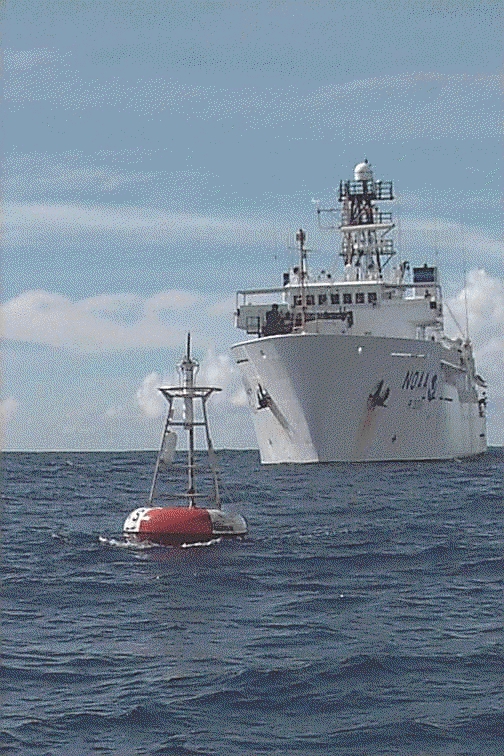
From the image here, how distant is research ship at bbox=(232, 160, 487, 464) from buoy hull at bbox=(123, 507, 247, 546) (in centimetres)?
2236

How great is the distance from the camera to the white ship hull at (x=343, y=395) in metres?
45.5

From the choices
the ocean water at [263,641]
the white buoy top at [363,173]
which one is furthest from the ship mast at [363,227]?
the ocean water at [263,641]

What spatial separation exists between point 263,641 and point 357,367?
106 feet

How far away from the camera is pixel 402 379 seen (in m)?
48.1

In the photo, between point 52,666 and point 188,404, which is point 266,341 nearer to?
point 188,404

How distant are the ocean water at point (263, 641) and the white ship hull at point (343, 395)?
1821cm

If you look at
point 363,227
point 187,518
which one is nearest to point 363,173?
point 363,227

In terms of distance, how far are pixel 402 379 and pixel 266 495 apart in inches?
532

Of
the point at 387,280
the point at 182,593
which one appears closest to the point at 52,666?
the point at 182,593

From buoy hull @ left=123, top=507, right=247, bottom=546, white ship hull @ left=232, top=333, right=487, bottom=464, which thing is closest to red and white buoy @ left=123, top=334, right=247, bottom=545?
buoy hull @ left=123, top=507, right=247, bottom=546

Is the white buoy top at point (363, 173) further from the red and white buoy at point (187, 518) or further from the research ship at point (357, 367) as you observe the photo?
the red and white buoy at point (187, 518)

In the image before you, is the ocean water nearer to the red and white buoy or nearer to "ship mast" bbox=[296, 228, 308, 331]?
the red and white buoy

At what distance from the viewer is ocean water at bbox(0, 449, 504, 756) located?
1052 cm

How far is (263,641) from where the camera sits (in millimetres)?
14094
